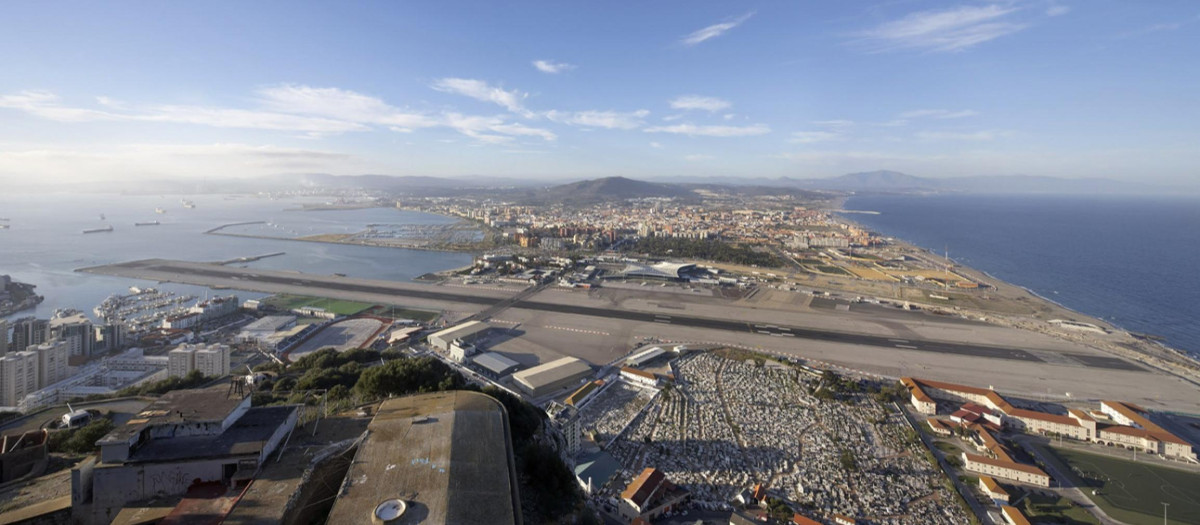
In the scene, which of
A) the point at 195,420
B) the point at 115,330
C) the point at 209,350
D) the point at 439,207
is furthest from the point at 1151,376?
the point at 439,207

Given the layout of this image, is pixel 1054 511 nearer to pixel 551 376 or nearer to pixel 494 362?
pixel 551 376

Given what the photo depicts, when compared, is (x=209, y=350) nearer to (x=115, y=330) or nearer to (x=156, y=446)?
(x=115, y=330)

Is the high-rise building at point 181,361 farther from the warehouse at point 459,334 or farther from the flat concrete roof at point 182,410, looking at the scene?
the flat concrete roof at point 182,410

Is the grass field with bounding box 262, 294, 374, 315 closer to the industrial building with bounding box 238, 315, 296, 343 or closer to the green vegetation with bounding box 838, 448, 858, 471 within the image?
the industrial building with bounding box 238, 315, 296, 343

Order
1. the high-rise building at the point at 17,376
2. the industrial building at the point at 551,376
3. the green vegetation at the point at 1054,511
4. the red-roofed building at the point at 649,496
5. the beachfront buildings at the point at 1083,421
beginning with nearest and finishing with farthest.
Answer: the red-roofed building at the point at 649,496
the green vegetation at the point at 1054,511
the beachfront buildings at the point at 1083,421
the high-rise building at the point at 17,376
the industrial building at the point at 551,376

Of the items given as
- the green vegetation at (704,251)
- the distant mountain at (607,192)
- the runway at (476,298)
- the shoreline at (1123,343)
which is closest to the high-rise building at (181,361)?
the runway at (476,298)

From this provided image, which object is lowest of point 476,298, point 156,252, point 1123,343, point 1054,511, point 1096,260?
point 1054,511

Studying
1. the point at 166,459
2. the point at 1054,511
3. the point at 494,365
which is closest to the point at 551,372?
the point at 494,365
